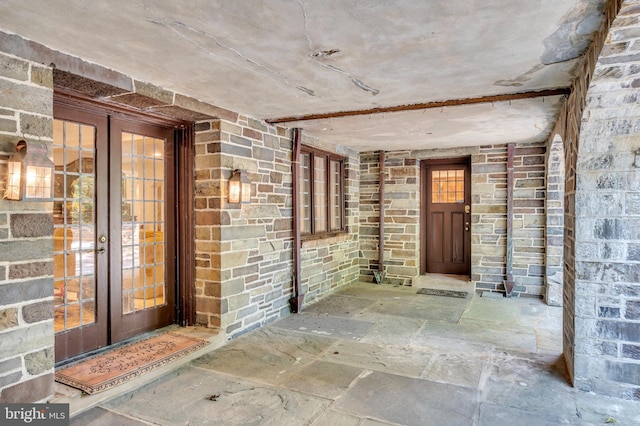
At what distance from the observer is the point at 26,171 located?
2338 mm

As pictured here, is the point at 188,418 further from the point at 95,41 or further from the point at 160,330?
the point at 95,41

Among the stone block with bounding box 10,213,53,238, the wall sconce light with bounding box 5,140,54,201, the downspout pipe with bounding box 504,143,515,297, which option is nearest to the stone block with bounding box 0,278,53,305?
the stone block with bounding box 10,213,53,238

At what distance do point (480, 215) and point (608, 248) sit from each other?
3433mm

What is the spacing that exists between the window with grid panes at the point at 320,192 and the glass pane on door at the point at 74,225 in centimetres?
241

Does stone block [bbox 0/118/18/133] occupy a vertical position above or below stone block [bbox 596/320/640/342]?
→ above

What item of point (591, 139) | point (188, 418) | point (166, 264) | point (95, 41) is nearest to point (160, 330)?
point (166, 264)

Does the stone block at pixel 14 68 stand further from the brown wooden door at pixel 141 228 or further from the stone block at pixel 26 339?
the stone block at pixel 26 339

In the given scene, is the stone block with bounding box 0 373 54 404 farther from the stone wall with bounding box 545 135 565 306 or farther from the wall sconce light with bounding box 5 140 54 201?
the stone wall with bounding box 545 135 565 306

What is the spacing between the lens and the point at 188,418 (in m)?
2.60

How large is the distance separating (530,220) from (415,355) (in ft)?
11.3

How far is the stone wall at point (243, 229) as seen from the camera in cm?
397

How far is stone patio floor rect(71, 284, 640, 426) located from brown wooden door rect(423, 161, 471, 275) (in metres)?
2.17

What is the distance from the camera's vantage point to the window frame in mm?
5566

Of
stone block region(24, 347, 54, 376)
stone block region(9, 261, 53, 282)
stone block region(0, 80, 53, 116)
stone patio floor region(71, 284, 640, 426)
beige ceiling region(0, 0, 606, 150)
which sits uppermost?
beige ceiling region(0, 0, 606, 150)
